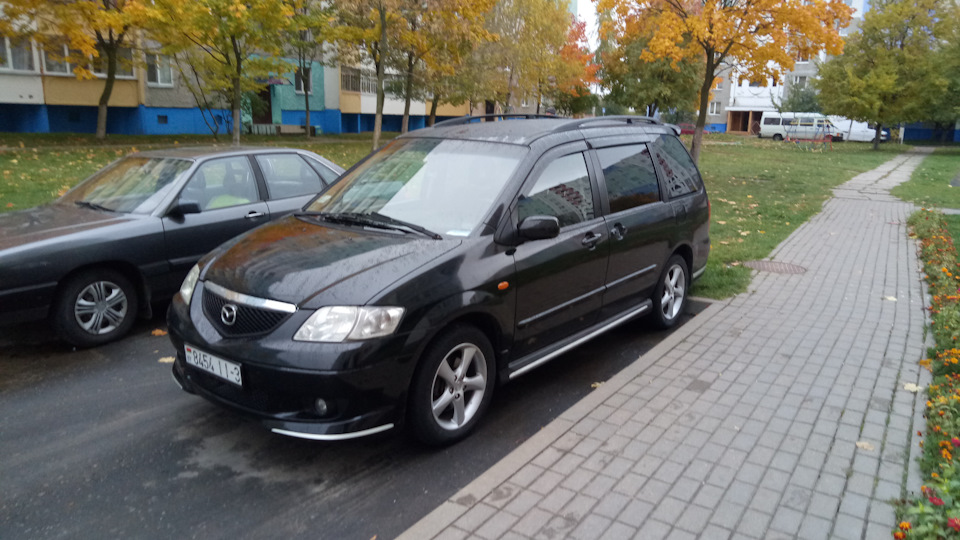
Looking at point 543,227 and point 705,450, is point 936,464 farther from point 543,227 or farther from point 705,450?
point 543,227

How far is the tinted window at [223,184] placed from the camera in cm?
646

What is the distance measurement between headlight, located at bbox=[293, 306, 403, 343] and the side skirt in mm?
1140

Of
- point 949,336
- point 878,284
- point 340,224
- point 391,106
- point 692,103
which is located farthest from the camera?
point 391,106

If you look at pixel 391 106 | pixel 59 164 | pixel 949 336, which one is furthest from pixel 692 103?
pixel 949 336

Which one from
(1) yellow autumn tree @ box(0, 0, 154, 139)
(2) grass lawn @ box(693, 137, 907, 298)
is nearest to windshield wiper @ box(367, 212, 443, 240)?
(2) grass lawn @ box(693, 137, 907, 298)

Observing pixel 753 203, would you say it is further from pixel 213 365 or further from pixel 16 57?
pixel 16 57

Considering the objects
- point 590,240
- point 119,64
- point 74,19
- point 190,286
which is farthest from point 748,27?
point 119,64

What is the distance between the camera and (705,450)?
158 inches

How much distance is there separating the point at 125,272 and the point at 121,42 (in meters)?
23.2

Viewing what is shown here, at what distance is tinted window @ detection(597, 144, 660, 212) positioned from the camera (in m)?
5.34

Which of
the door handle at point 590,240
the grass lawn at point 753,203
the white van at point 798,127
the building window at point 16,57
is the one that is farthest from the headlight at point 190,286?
the white van at point 798,127

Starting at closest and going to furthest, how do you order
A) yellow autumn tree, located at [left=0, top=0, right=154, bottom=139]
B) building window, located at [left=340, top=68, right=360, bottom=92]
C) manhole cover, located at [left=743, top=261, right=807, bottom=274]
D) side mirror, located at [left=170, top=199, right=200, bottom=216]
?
side mirror, located at [left=170, top=199, right=200, bottom=216]
manhole cover, located at [left=743, top=261, right=807, bottom=274]
yellow autumn tree, located at [left=0, top=0, right=154, bottom=139]
building window, located at [left=340, top=68, right=360, bottom=92]

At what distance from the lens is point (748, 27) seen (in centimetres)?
1702

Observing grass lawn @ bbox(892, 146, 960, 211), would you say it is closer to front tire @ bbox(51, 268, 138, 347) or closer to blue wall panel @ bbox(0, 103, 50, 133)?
front tire @ bbox(51, 268, 138, 347)
